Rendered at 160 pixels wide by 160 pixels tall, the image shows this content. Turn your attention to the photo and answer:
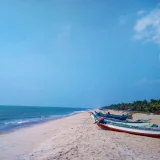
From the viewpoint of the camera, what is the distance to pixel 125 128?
58.7 feet

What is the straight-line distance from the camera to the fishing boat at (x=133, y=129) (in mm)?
16250

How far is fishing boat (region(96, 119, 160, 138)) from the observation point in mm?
16250

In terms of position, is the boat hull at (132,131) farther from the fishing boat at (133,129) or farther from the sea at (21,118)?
the sea at (21,118)

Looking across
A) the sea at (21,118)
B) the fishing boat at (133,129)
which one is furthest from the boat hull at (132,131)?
the sea at (21,118)

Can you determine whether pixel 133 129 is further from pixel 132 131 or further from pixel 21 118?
pixel 21 118

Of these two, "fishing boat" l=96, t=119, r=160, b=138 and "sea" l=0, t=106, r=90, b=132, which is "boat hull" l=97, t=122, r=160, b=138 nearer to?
"fishing boat" l=96, t=119, r=160, b=138

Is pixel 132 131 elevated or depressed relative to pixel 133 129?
depressed

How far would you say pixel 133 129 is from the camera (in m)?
17.4

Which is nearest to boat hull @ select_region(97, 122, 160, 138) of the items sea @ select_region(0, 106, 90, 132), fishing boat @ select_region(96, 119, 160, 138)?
fishing boat @ select_region(96, 119, 160, 138)

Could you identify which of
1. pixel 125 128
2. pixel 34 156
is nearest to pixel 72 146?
pixel 34 156

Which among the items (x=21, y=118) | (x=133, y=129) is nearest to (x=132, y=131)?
(x=133, y=129)

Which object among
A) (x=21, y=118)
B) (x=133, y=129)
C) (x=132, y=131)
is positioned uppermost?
(x=133, y=129)

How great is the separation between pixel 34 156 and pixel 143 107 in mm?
63898

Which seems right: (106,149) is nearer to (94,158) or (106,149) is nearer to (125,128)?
(94,158)
